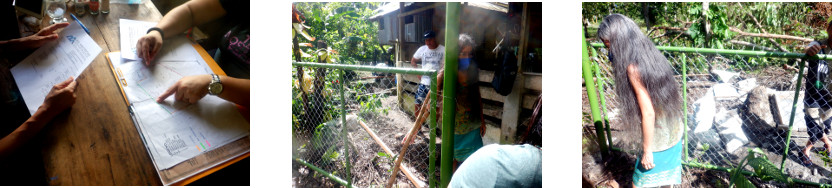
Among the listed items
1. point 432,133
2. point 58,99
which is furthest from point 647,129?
point 58,99

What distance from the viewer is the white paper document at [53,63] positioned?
3.55 feet

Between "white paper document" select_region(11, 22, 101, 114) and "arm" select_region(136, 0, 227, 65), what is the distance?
0.19 m

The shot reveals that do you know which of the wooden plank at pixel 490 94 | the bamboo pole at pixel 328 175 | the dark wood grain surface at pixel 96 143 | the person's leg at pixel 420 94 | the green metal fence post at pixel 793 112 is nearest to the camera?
the dark wood grain surface at pixel 96 143

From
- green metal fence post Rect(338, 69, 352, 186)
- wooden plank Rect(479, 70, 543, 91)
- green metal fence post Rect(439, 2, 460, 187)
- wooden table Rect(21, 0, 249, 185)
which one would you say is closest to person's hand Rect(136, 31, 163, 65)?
wooden table Rect(21, 0, 249, 185)

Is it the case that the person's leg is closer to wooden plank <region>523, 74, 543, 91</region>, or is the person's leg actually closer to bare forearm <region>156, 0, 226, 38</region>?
wooden plank <region>523, 74, 543, 91</region>

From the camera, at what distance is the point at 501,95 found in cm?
109

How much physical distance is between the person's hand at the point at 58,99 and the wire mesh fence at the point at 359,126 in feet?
2.52

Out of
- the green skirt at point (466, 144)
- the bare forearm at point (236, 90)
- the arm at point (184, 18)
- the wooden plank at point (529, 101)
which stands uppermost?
the arm at point (184, 18)

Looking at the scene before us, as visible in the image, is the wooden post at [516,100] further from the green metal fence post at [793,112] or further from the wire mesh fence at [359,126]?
the green metal fence post at [793,112]

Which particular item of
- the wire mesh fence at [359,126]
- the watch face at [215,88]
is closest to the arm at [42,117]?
the watch face at [215,88]

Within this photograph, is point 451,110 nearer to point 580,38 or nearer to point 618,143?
point 580,38

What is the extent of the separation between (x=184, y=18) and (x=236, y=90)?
0.36 metres

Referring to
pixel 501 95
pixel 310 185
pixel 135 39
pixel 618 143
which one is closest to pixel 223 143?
pixel 135 39

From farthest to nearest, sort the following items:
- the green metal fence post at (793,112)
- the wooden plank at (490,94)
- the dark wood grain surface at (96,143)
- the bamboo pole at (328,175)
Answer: the bamboo pole at (328,175) → the green metal fence post at (793,112) → the wooden plank at (490,94) → the dark wood grain surface at (96,143)
